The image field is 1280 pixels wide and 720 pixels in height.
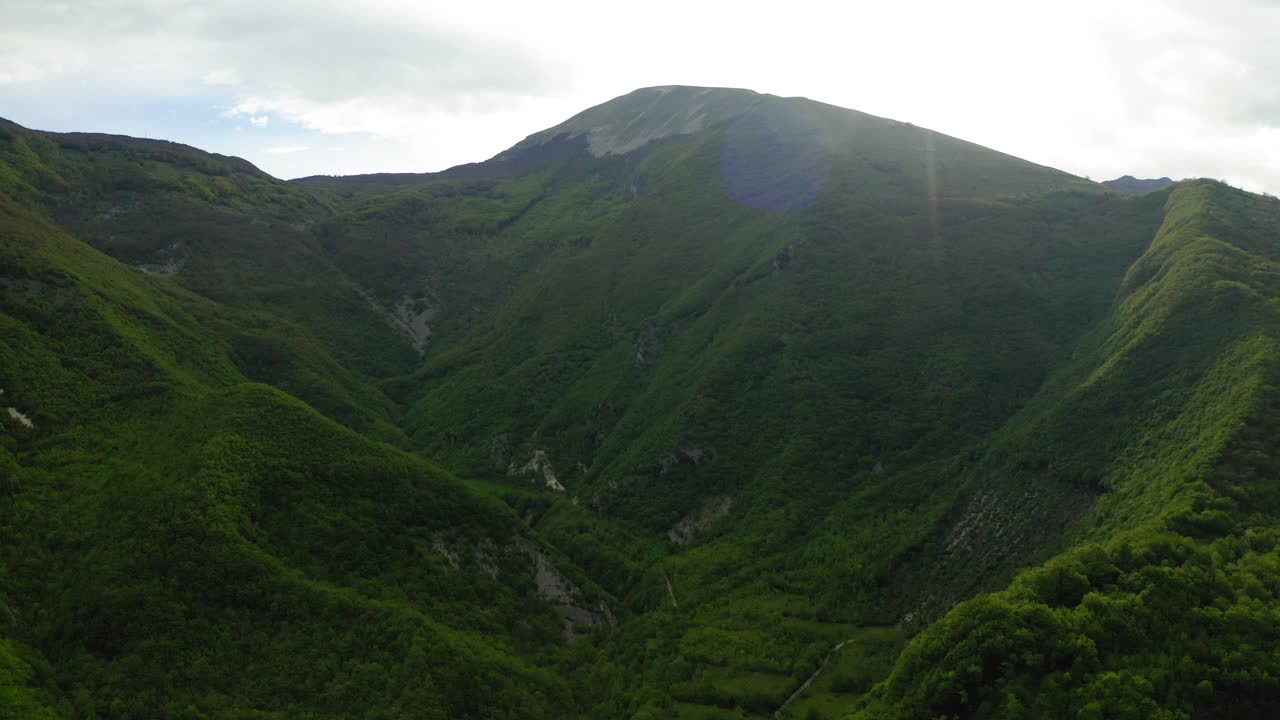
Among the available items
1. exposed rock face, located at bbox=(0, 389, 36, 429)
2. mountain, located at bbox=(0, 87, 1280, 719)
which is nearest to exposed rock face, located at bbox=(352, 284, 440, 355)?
mountain, located at bbox=(0, 87, 1280, 719)

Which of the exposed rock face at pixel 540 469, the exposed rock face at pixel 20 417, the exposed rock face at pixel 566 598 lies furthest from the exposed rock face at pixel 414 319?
the exposed rock face at pixel 566 598

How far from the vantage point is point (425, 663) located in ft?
153

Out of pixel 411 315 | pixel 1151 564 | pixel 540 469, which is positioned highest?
pixel 411 315

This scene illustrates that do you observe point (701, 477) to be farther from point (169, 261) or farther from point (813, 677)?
point (169, 261)

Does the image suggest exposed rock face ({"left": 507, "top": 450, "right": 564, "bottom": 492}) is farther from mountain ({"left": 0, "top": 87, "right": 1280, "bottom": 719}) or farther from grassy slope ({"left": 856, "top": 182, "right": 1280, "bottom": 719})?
grassy slope ({"left": 856, "top": 182, "right": 1280, "bottom": 719})

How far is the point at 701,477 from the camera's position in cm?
7575

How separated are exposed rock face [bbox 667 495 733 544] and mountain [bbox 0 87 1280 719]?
1.31 feet

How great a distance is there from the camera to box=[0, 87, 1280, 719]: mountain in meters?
38.8

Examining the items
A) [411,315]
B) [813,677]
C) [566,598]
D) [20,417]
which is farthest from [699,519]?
[411,315]

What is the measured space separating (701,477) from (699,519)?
5.06 meters

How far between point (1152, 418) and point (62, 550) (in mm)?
78398

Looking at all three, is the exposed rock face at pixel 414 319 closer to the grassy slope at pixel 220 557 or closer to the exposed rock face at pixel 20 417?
the grassy slope at pixel 220 557

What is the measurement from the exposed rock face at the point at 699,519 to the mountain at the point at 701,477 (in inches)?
15.7

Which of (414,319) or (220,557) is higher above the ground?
(414,319)
